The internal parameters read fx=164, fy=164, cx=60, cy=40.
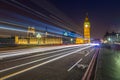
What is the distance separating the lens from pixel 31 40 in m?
74.8

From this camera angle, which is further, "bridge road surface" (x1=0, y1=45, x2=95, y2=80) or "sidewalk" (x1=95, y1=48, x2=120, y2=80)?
"sidewalk" (x1=95, y1=48, x2=120, y2=80)

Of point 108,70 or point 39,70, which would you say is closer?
point 39,70

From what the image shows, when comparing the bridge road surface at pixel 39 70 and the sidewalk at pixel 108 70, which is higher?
the bridge road surface at pixel 39 70

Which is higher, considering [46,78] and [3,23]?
[3,23]

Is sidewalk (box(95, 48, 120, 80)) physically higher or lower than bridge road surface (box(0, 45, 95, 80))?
lower

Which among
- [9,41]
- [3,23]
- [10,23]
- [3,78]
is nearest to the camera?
[3,78]

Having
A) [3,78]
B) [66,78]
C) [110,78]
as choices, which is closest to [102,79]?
[110,78]

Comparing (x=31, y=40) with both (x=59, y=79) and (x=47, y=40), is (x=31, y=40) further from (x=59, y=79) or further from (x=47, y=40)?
(x=59, y=79)

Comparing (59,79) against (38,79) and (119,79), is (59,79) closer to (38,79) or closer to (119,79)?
(38,79)

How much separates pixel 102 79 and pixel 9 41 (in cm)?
4280

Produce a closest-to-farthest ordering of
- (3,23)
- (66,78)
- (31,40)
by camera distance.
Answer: (66,78)
(3,23)
(31,40)

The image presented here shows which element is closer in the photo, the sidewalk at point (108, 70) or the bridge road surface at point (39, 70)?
the bridge road surface at point (39, 70)

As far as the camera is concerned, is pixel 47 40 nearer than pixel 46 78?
No

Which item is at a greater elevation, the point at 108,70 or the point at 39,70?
the point at 39,70
